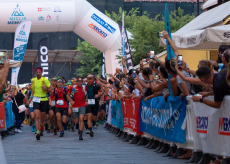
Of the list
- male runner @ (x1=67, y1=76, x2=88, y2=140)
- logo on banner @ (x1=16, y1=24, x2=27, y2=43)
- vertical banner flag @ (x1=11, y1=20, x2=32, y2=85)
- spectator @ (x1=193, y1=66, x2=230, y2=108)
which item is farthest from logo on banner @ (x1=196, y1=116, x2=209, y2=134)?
logo on banner @ (x1=16, y1=24, x2=27, y2=43)

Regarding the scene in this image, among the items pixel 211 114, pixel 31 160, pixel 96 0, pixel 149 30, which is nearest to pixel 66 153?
pixel 31 160

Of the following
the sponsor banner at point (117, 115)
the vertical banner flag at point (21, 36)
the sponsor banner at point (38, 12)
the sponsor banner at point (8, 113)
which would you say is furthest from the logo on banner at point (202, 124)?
the sponsor banner at point (38, 12)

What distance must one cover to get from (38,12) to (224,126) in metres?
15.7

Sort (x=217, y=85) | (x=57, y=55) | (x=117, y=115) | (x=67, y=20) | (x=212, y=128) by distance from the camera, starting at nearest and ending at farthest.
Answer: (x=217, y=85) < (x=212, y=128) < (x=117, y=115) < (x=67, y=20) < (x=57, y=55)

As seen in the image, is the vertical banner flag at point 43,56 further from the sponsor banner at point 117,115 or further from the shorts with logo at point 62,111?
the sponsor banner at point 117,115

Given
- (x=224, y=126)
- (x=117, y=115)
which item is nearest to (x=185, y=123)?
(x=224, y=126)

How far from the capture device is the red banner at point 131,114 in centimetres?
999

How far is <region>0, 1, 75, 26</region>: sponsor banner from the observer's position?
1931cm

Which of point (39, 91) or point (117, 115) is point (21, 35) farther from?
point (117, 115)

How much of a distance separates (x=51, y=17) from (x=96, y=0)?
1832cm

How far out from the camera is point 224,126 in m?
5.39

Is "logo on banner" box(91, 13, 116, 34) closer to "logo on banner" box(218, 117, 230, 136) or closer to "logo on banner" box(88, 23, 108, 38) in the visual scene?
"logo on banner" box(88, 23, 108, 38)

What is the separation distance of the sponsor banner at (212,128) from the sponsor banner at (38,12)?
1469 cm

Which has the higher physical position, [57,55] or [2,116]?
[57,55]
